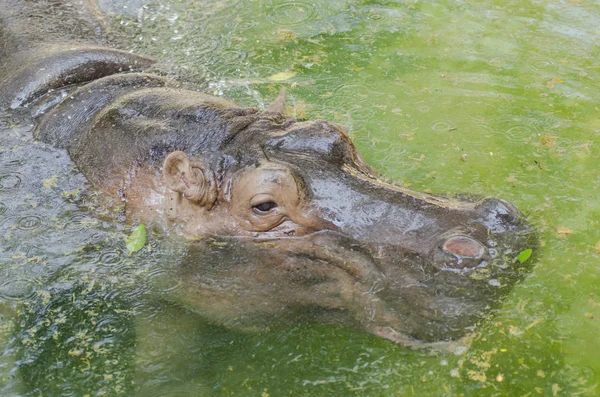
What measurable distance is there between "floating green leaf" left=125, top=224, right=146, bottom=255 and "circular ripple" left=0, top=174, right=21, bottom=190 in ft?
3.87

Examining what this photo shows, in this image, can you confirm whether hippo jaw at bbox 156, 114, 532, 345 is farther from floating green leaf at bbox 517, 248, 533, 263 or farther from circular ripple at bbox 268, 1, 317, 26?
circular ripple at bbox 268, 1, 317, 26

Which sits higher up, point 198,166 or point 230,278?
point 198,166

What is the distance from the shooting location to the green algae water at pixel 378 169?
14.7 ft

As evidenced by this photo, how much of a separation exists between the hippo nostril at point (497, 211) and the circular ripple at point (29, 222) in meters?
3.13

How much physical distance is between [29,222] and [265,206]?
1.91 meters

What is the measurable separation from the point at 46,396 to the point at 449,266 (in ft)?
8.20

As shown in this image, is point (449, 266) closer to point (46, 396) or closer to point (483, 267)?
point (483, 267)

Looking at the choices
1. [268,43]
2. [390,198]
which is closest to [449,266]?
[390,198]

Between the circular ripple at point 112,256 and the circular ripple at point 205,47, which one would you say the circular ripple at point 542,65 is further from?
the circular ripple at point 112,256

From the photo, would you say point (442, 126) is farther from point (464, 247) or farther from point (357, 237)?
point (464, 247)

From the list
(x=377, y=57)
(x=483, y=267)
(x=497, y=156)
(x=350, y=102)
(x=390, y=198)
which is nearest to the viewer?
(x=483, y=267)

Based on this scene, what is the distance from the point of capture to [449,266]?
165 inches

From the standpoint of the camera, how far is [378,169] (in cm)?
646

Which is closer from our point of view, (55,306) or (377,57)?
(55,306)
